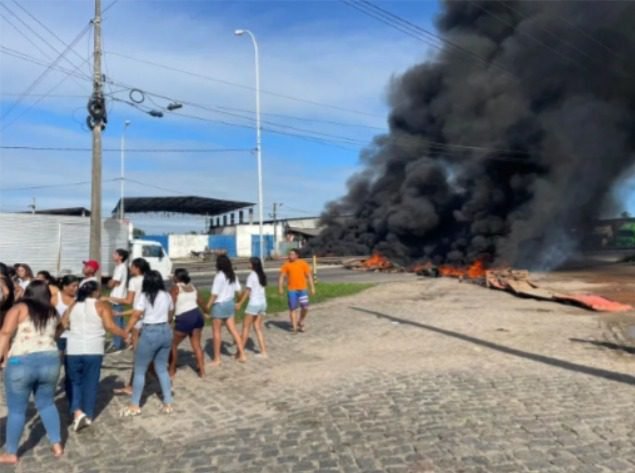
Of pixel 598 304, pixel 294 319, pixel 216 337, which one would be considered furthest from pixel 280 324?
pixel 598 304

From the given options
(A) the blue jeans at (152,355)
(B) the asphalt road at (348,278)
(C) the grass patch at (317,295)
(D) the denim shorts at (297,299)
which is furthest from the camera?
(B) the asphalt road at (348,278)

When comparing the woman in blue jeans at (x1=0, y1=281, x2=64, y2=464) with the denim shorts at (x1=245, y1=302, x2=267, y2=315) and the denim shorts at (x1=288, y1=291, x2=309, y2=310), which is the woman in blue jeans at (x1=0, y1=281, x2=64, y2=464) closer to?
the denim shorts at (x1=245, y1=302, x2=267, y2=315)

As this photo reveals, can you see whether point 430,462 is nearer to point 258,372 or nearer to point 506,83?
point 258,372

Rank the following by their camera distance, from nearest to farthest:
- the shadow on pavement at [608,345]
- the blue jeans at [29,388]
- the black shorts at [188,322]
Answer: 1. the blue jeans at [29,388]
2. the black shorts at [188,322]
3. the shadow on pavement at [608,345]

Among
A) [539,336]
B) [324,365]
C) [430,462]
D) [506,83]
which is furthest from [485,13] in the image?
[430,462]

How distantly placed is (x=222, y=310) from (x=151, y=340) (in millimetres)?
1924

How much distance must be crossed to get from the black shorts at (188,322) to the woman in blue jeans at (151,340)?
29.8 inches

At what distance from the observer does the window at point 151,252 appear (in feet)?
72.9

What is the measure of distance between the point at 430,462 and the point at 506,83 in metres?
30.1

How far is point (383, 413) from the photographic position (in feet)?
17.5

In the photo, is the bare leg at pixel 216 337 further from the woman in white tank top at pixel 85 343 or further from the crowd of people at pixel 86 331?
the woman in white tank top at pixel 85 343

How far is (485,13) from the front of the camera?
33781 millimetres

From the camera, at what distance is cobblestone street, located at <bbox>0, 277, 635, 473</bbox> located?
4285 millimetres

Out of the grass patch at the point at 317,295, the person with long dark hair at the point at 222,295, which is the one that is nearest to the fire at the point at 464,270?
the grass patch at the point at 317,295
